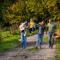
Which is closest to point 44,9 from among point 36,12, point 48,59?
point 36,12

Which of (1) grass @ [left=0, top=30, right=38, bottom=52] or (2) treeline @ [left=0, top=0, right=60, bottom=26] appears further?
(2) treeline @ [left=0, top=0, right=60, bottom=26]

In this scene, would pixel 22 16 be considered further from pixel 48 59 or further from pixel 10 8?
pixel 48 59

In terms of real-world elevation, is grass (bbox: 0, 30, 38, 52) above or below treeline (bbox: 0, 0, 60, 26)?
below

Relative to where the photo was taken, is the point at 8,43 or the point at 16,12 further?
the point at 16,12

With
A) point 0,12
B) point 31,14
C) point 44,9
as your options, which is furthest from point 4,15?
point 44,9

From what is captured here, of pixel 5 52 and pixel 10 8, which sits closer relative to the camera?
pixel 5 52

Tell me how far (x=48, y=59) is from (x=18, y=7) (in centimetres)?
877

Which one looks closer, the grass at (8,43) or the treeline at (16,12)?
the grass at (8,43)

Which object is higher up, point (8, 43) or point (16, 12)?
point (16, 12)

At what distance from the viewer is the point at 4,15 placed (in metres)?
16.5

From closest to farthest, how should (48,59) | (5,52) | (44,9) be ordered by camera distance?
(48,59) < (5,52) < (44,9)

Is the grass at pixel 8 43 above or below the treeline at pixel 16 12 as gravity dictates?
below

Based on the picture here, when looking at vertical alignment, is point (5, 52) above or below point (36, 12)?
below

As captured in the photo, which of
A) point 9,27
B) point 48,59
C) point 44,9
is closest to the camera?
point 48,59
